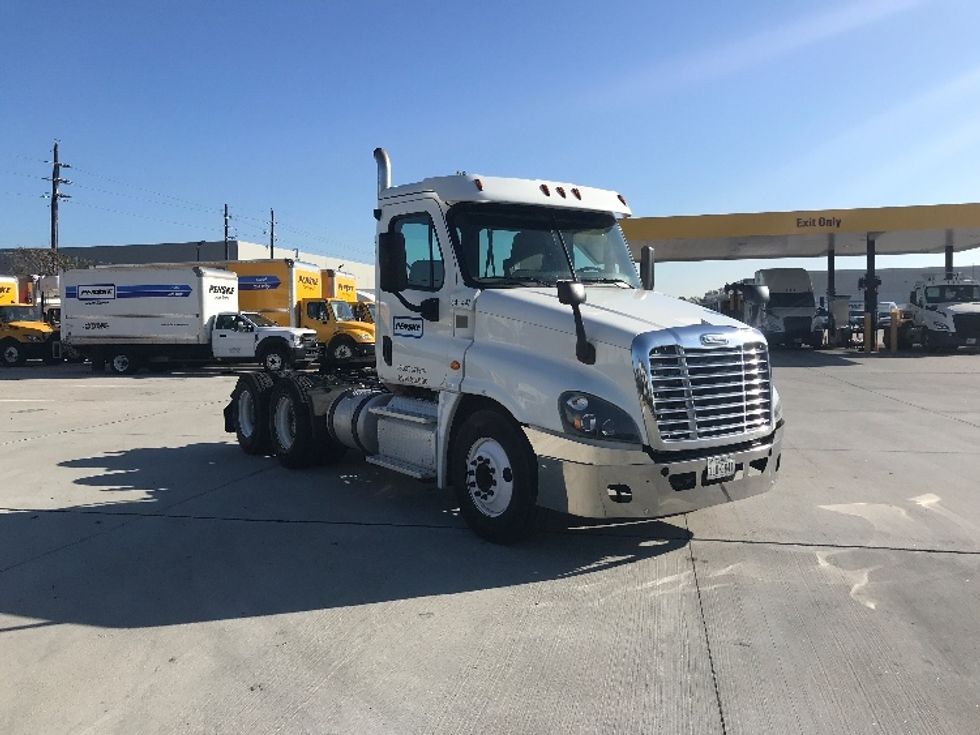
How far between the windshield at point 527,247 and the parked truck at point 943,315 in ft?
81.4

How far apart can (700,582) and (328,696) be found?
8.13ft

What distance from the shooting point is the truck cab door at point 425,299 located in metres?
5.92

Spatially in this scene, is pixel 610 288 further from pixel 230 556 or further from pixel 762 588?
pixel 230 556

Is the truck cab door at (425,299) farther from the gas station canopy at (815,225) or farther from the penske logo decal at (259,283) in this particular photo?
the penske logo decal at (259,283)

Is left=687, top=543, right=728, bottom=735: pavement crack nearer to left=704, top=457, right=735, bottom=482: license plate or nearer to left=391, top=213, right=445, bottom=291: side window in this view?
left=704, top=457, right=735, bottom=482: license plate

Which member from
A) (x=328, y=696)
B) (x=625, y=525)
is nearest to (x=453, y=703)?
(x=328, y=696)

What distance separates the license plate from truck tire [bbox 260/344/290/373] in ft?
63.4

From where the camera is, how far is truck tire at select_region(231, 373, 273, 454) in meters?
8.87

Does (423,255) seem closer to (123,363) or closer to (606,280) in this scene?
(606,280)

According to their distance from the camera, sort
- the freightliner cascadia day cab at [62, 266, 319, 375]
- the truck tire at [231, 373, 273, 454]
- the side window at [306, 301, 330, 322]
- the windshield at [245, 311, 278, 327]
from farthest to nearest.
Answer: the side window at [306, 301, 330, 322]
the windshield at [245, 311, 278, 327]
the freightliner cascadia day cab at [62, 266, 319, 375]
the truck tire at [231, 373, 273, 454]

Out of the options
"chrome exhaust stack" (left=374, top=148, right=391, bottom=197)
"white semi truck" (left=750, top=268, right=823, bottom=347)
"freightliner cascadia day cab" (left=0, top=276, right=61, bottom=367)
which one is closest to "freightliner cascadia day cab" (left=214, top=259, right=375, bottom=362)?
"freightliner cascadia day cab" (left=0, top=276, right=61, bottom=367)

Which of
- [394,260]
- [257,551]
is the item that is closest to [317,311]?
[394,260]

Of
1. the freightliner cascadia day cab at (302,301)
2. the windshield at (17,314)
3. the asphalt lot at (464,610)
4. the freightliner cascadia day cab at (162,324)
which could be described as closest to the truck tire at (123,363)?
the freightliner cascadia day cab at (162,324)

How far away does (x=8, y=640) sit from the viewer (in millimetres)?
4043
